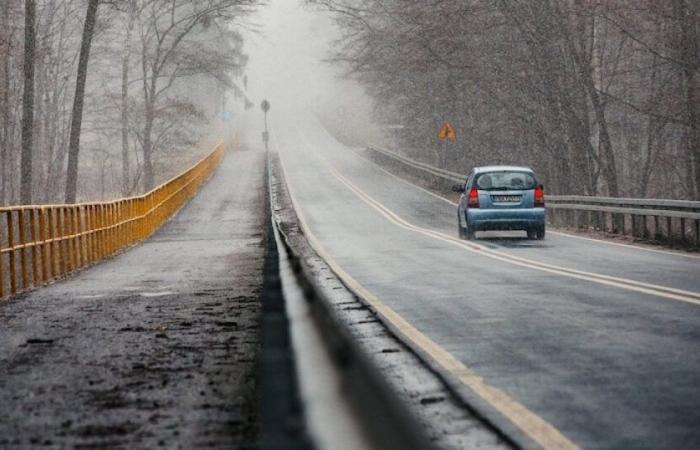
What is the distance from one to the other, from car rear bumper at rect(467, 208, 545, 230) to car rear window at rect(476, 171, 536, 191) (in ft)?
1.91

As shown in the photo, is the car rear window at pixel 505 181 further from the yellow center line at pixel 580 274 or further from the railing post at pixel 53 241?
the railing post at pixel 53 241

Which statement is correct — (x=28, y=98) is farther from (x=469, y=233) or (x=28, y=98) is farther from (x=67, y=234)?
(x=469, y=233)

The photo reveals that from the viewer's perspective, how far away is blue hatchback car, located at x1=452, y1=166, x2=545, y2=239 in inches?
1000

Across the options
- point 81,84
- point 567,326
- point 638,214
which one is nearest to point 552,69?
point 638,214

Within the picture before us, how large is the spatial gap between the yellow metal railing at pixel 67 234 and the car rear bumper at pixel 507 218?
8617 mm

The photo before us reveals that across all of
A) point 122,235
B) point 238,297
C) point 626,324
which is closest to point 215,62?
point 122,235

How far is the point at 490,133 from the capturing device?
49.6m

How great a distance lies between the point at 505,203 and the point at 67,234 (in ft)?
33.8

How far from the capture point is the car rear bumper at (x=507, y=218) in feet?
83.2

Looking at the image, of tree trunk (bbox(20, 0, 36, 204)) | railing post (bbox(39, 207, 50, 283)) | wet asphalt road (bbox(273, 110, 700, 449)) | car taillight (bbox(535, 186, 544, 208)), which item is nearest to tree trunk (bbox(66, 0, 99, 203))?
tree trunk (bbox(20, 0, 36, 204))

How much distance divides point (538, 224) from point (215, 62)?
29.1 m

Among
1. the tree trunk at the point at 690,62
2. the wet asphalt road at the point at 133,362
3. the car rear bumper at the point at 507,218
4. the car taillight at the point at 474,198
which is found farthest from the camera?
the tree trunk at the point at 690,62

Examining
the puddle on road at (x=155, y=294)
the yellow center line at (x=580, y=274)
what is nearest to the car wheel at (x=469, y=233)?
the yellow center line at (x=580, y=274)

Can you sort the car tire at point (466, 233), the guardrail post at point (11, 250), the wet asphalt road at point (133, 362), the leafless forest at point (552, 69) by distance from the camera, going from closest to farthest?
1. the wet asphalt road at point (133, 362)
2. the guardrail post at point (11, 250)
3. the car tire at point (466, 233)
4. the leafless forest at point (552, 69)
